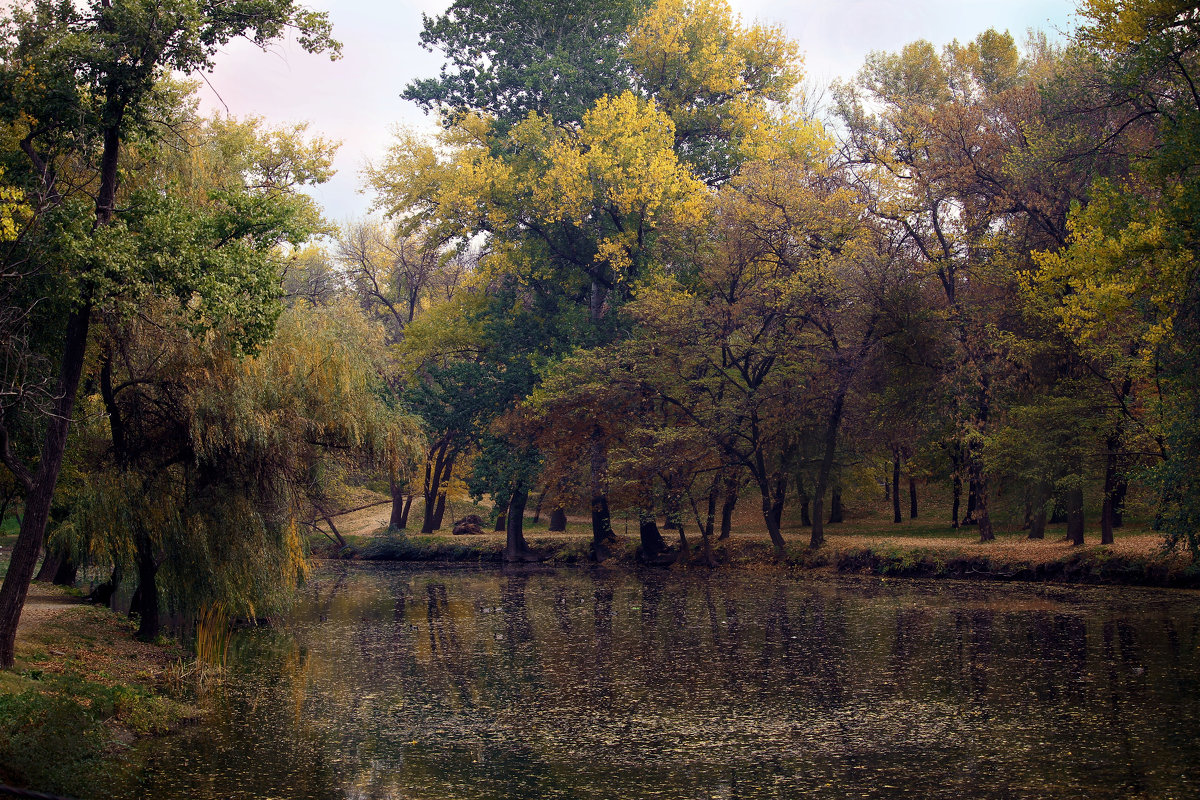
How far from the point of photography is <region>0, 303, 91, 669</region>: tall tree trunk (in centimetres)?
1275

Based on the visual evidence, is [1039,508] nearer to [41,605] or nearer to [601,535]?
[601,535]

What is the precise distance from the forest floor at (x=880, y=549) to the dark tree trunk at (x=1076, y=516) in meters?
0.36

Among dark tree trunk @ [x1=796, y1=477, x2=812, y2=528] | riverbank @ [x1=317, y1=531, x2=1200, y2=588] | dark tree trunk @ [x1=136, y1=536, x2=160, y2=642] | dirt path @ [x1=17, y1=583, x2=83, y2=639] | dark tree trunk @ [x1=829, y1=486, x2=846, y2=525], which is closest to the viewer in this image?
dirt path @ [x1=17, y1=583, x2=83, y2=639]

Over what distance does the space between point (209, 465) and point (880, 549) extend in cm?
2110

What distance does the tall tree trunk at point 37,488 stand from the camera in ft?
41.8

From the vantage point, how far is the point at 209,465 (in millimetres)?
16922

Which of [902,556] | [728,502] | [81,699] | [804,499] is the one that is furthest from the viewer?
[804,499]

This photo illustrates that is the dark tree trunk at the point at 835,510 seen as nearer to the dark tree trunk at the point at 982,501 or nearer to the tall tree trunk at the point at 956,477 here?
the tall tree trunk at the point at 956,477

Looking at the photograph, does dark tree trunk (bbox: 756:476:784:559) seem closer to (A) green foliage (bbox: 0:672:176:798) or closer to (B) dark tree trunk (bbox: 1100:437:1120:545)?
(B) dark tree trunk (bbox: 1100:437:1120:545)

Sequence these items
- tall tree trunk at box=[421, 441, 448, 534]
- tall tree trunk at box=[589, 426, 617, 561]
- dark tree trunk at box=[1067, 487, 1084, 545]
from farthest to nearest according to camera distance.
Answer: tall tree trunk at box=[421, 441, 448, 534] < tall tree trunk at box=[589, 426, 617, 561] < dark tree trunk at box=[1067, 487, 1084, 545]

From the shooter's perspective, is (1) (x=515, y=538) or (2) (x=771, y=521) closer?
(2) (x=771, y=521)

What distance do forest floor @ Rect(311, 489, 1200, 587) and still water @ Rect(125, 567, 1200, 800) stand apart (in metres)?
1.69

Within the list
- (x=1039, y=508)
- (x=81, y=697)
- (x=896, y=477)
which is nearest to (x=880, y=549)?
(x=1039, y=508)

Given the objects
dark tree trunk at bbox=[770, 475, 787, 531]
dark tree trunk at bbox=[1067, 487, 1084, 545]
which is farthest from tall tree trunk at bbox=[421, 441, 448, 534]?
dark tree trunk at bbox=[1067, 487, 1084, 545]
